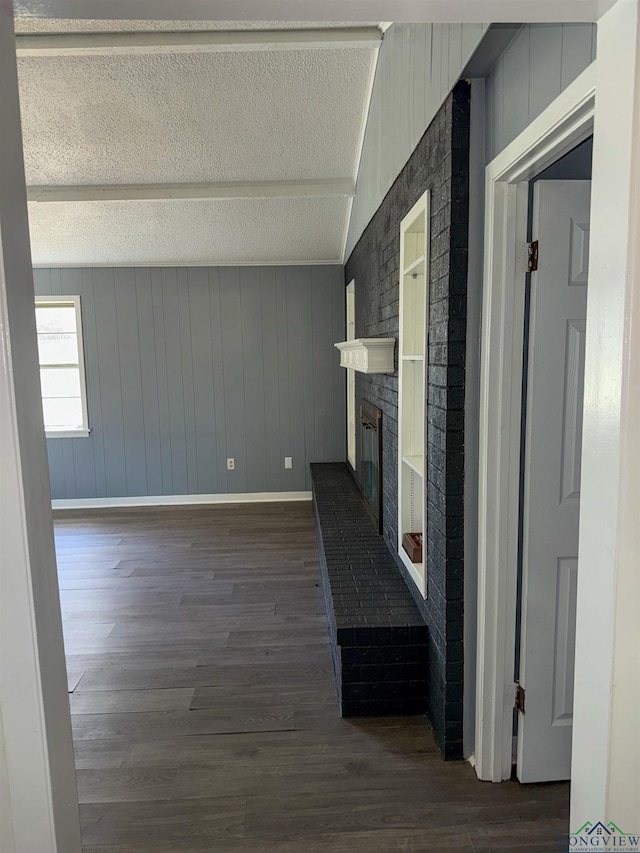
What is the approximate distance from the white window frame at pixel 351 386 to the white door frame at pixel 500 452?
285 centimetres

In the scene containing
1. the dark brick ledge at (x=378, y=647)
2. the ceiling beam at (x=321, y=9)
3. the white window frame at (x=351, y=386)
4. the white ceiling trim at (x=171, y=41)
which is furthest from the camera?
the white window frame at (x=351, y=386)

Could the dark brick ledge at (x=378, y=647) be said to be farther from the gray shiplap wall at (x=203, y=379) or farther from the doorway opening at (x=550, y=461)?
the gray shiplap wall at (x=203, y=379)

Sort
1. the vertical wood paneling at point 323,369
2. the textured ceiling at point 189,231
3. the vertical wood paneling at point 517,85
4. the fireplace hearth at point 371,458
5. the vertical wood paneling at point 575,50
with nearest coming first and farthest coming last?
the vertical wood paneling at point 575,50 → the vertical wood paneling at point 517,85 → the fireplace hearth at point 371,458 → the textured ceiling at point 189,231 → the vertical wood paneling at point 323,369

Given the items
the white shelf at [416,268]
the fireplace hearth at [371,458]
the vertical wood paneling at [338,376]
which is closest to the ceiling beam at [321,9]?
the white shelf at [416,268]

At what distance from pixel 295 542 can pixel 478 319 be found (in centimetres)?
289

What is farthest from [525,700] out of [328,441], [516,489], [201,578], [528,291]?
[328,441]

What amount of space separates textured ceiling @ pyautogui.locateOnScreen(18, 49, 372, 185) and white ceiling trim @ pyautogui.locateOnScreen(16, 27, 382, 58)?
0.39 feet

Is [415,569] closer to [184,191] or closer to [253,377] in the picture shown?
[184,191]

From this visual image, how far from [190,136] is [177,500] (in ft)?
10.9

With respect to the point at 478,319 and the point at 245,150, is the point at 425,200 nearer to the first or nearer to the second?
the point at 478,319

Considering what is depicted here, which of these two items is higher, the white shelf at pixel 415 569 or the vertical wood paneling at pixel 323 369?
the vertical wood paneling at pixel 323 369

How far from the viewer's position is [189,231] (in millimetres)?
4473

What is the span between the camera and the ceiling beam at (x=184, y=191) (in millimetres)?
3826

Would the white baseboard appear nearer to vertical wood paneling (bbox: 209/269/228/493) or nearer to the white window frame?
vertical wood paneling (bbox: 209/269/228/493)
